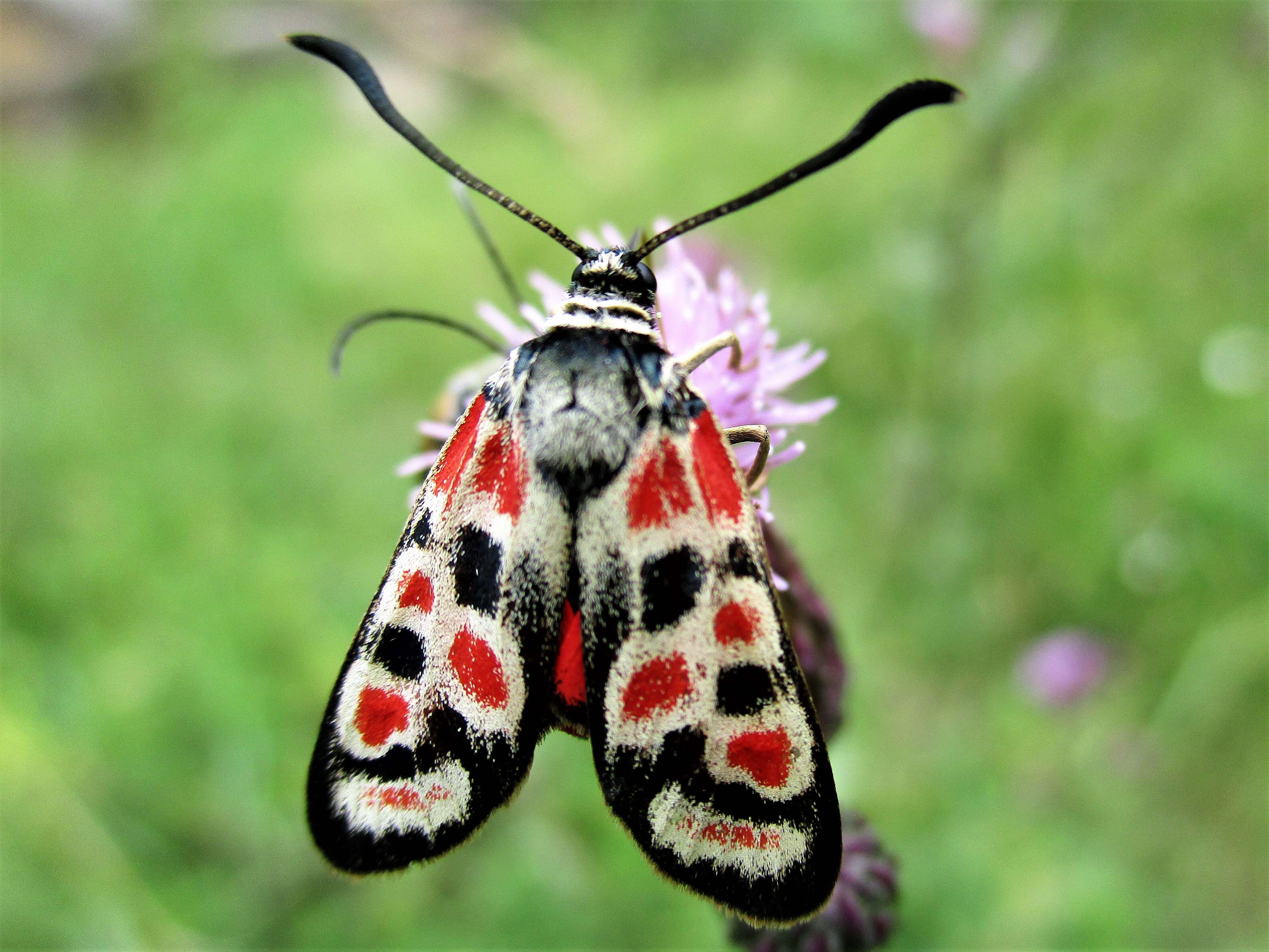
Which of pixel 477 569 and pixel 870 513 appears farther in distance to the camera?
pixel 870 513

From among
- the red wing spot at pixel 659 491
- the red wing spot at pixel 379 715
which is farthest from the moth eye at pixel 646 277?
the red wing spot at pixel 379 715

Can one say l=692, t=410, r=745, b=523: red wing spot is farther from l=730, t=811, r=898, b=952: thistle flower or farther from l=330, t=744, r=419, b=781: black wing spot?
l=730, t=811, r=898, b=952: thistle flower

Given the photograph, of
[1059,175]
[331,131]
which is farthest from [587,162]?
[1059,175]

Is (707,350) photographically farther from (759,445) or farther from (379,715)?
(379,715)

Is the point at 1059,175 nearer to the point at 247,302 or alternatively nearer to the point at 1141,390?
the point at 1141,390

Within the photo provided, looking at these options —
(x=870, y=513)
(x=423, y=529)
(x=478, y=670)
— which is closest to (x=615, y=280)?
(x=423, y=529)

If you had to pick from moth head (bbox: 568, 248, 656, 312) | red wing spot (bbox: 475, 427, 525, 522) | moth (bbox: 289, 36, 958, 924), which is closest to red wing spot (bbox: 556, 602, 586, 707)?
moth (bbox: 289, 36, 958, 924)
